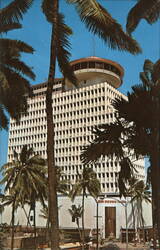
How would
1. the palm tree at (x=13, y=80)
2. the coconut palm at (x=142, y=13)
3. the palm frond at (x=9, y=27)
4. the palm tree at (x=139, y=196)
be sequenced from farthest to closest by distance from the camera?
the palm tree at (x=139, y=196)
the palm tree at (x=13, y=80)
the palm frond at (x=9, y=27)
the coconut palm at (x=142, y=13)

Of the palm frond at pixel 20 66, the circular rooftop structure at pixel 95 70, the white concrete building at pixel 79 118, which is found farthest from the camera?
the circular rooftop structure at pixel 95 70

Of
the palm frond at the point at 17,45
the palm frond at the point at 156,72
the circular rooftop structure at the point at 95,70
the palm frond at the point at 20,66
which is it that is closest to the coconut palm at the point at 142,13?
the palm frond at the point at 156,72

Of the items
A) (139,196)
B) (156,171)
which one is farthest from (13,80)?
(139,196)

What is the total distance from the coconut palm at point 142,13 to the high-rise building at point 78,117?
64.1 m

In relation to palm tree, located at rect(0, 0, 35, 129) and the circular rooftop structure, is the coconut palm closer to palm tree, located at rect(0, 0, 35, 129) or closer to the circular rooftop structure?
palm tree, located at rect(0, 0, 35, 129)

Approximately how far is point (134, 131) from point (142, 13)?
2967 mm

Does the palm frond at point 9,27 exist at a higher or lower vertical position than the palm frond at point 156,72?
higher

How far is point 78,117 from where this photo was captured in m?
79.4

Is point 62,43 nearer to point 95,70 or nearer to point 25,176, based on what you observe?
point 25,176

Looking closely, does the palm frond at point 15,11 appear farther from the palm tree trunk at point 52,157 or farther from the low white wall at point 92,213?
the low white wall at point 92,213

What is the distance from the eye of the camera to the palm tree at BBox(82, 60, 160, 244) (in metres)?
7.16

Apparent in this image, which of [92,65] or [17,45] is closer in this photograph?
[17,45]

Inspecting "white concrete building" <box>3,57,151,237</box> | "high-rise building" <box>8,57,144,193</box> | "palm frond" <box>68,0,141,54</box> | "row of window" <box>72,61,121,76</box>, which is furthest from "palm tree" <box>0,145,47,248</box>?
"row of window" <box>72,61,121,76</box>

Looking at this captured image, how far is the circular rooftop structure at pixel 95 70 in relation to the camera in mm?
80875
